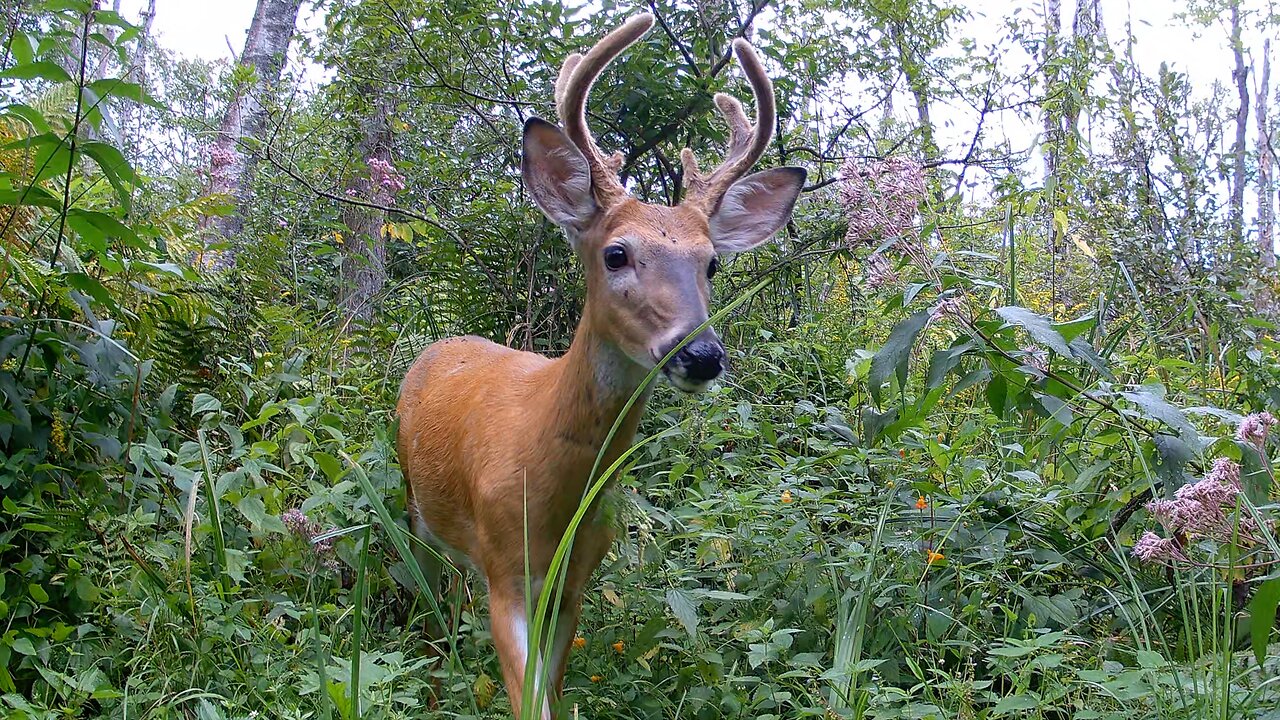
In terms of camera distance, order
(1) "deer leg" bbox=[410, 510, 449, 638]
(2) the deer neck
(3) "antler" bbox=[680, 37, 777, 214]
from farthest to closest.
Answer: (1) "deer leg" bbox=[410, 510, 449, 638]
(3) "antler" bbox=[680, 37, 777, 214]
(2) the deer neck

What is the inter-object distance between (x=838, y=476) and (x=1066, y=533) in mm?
863

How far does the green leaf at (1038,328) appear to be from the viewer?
9.11 feet

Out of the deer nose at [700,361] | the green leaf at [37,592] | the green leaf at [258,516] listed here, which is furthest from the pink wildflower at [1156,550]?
the green leaf at [37,592]

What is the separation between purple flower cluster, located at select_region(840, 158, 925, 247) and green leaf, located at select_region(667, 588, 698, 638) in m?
1.23

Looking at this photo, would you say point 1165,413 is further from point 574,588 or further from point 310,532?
point 310,532

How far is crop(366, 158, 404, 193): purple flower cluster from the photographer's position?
17.8 feet

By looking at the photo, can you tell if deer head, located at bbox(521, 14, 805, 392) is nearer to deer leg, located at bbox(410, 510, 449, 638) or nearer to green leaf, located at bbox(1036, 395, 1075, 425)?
green leaf, located at bbox(1036, 395, 1075, 425)

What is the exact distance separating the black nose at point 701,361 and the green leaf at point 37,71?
1.98 meters

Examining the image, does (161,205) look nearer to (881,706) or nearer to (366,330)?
(366,330)

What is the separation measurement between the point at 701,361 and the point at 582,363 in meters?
0.61

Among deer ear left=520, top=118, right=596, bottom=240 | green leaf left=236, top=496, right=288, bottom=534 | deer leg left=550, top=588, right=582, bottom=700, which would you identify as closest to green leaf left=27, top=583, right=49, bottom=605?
green leaf left=236, top=496, right=288, bottom=534

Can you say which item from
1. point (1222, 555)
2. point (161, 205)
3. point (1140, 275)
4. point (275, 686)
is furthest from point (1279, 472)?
point (161, 205)

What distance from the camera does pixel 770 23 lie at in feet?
19.0

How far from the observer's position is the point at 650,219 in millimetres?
3324
